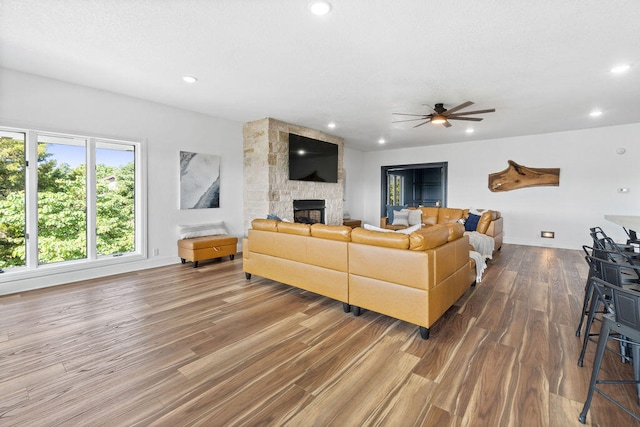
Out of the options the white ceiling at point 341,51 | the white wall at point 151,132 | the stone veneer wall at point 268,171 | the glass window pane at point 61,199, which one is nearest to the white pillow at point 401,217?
the stone veneer wall at point 268,171

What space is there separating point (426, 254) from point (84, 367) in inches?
104

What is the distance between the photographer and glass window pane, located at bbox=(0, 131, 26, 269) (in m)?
3.50

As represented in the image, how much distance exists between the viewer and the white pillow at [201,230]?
16.3 ft

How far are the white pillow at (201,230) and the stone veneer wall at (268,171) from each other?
0.60 m

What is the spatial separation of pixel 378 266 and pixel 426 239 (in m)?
0.49

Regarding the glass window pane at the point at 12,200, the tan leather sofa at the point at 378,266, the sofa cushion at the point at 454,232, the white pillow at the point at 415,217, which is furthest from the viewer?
the white pillow at the point at 415,217

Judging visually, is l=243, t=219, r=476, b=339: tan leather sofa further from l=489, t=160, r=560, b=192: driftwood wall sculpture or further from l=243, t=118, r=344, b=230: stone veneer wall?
l=489, t=160, r=560, b=192: driftwood wall sculpture

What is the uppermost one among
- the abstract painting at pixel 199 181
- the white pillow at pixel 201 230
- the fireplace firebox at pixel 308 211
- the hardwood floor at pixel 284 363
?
the abstract painting at pixel 199 181

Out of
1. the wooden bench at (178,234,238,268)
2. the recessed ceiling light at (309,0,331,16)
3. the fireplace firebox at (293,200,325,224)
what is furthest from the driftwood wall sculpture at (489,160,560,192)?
the recessed ceiling light at (309,0,331,16)

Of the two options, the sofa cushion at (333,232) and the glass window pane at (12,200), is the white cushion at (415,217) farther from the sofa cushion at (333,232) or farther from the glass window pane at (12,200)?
the glass window pane at (12,200)

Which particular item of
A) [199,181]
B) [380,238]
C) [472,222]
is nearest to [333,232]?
[380,238]

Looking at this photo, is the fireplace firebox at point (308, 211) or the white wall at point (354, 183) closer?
the fireplace firebox at point (308, 211)

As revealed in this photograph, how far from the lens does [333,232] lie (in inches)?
117

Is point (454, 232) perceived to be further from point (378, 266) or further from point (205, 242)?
point (205, 242)
